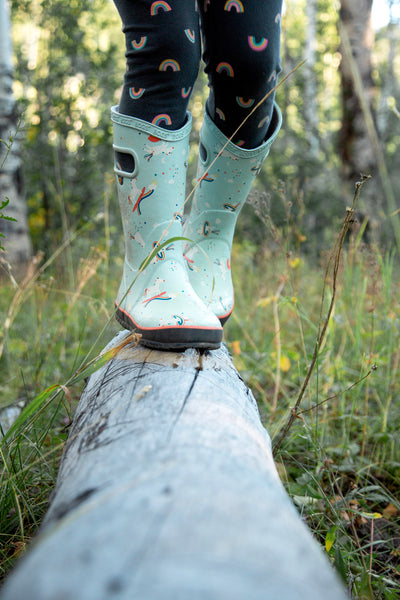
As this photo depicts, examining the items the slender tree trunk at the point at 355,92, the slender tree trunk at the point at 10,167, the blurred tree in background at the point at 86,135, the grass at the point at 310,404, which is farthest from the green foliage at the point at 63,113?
the slender tree trunk at the point at 355,92

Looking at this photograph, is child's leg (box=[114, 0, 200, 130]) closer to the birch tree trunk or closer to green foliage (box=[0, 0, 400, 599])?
green foliage (box=[0, 0, 400, 599])

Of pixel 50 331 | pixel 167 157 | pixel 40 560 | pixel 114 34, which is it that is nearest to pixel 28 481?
pixel 40 560

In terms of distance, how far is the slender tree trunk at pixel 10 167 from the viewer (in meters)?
4.13

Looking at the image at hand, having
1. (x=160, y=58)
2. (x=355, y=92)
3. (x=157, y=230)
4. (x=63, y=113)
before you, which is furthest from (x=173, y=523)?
(x=355, y=92)

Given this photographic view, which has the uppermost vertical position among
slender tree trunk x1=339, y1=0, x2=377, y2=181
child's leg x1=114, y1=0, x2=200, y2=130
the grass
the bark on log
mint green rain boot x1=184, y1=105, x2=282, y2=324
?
slender tree trunk x1=339, y1=0, x2=377, y2=181

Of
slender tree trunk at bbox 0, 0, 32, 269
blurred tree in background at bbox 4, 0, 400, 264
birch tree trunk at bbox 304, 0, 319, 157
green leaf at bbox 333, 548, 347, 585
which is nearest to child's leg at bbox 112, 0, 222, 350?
green leaf at bbox 333, 548, 347, 585

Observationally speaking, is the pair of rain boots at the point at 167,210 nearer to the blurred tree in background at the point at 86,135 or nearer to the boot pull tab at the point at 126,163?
the boot pull tab at the point at 126,163

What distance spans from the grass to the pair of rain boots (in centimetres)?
15

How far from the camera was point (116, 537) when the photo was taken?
42 centimetres

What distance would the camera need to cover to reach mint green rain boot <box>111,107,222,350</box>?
44.8 inches

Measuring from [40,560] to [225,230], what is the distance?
4.05 ft

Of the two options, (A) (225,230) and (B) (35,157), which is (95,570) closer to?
(A) (225,230)

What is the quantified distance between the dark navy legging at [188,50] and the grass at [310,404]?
1.33ft

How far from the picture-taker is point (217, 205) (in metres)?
1.47
